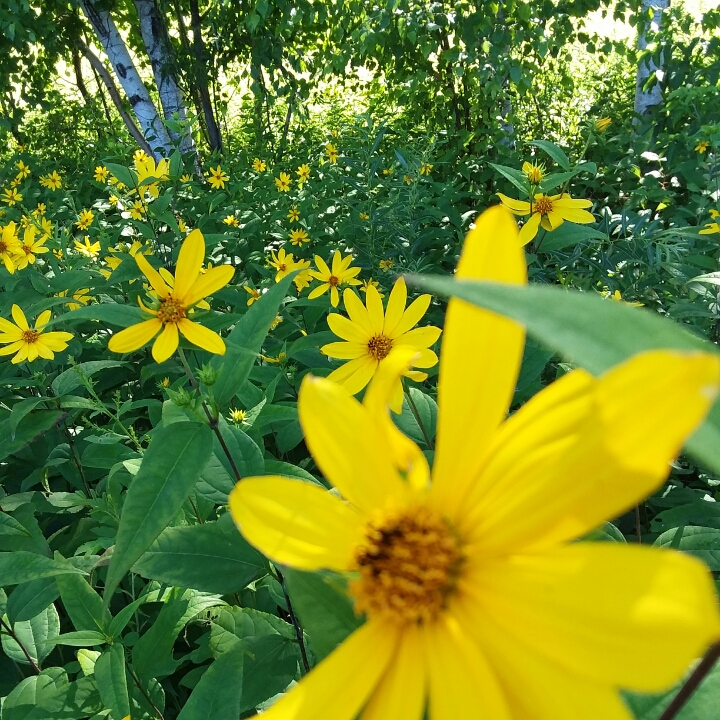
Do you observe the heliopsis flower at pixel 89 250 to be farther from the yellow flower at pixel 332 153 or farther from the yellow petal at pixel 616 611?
the yellow petal at pixel 616 611

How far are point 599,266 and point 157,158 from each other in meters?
4.52

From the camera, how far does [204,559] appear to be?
952 mm

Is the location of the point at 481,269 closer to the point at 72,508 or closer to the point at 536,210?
the point at 536,210

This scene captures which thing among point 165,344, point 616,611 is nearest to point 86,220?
point 165,344

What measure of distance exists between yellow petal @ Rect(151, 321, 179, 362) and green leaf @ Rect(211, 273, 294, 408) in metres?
0.19

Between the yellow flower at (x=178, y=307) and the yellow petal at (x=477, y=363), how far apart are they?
2.69 ft

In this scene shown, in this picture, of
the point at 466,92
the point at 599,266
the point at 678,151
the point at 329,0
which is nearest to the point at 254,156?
the point at 329,0

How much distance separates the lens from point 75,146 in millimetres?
7504

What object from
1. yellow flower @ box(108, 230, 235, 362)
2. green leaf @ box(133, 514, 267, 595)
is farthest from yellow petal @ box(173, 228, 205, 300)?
green leaf @ box(133, 514, 267, 595)

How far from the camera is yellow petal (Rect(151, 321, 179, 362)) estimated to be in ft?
3.80

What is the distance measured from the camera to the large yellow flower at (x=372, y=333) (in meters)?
1.20

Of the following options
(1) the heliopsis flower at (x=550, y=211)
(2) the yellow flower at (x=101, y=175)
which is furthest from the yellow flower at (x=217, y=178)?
(1) the heliopsis flower at (x=550, y=211)

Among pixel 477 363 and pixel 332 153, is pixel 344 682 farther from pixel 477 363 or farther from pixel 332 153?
pixel 332 153

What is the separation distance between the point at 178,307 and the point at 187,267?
87mm
